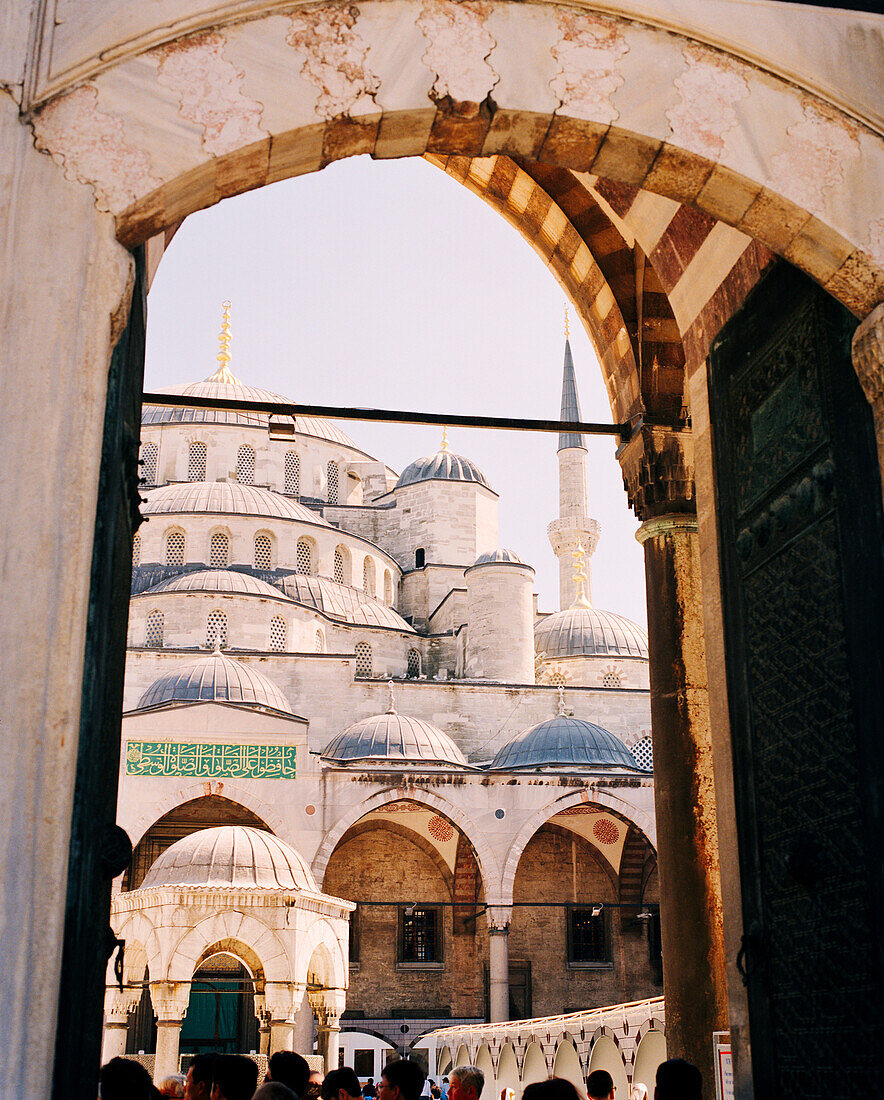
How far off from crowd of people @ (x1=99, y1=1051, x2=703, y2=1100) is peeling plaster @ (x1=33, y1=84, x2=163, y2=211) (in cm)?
212

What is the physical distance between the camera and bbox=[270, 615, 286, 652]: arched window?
30250 millimetres

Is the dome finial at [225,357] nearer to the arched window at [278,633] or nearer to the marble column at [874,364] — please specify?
the arched window at [278,633]

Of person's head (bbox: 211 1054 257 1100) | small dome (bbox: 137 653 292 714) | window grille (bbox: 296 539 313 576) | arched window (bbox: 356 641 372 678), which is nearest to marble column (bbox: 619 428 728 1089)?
person's head (bbox: 211 1054 257 1100)

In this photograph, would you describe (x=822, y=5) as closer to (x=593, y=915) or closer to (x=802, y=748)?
(x=802, y=748)

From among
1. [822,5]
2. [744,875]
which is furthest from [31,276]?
[744,875]

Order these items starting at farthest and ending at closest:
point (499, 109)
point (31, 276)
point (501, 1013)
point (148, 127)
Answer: point (501, 1013) < point (499, 109) < point (148, 127) < point (31, 276)

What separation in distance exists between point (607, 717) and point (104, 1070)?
29.5 metres

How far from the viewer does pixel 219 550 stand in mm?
32938

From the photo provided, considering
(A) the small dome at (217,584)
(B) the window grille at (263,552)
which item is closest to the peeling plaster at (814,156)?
(A) the small dome at (217,584)

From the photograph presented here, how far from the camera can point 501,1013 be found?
73.9ft

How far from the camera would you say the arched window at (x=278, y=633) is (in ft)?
99.2

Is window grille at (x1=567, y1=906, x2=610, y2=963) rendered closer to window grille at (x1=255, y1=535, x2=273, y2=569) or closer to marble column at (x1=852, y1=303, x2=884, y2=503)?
window grille at (x1=255, y1=535, x2=273, y2=569)

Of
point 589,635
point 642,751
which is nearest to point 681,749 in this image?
point 642,751

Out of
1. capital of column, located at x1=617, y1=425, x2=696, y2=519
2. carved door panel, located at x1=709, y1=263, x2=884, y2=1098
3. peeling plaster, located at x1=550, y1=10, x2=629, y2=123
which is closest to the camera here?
carved door panel, located at x1=709, y1=263, x2=884, y2=1098
